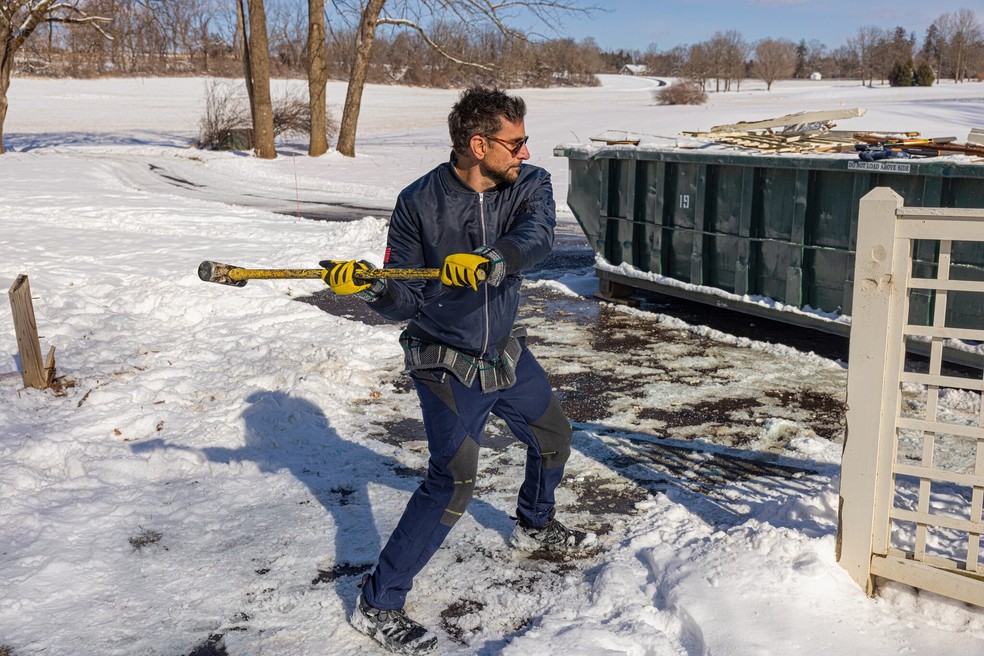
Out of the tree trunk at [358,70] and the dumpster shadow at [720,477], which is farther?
the tree trunk at [358,70]

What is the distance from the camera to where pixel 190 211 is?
1366 cm

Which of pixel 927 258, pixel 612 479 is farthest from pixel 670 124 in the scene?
pixel 612 479

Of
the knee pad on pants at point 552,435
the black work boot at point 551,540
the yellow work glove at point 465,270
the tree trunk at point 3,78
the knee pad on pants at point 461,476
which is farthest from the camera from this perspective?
the tree trunk at point 3,78

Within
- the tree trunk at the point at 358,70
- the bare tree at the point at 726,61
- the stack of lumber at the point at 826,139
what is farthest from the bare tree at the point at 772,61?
the stack of lumber at the point at 826,139

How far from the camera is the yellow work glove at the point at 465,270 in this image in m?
2.94

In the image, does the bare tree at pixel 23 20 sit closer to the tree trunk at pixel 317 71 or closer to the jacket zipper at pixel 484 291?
the tree trunk at pixel 317 71

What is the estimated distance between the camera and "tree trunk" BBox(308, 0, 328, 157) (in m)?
24.4

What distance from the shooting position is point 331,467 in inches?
191

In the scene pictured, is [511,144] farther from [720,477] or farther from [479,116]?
[720,477]

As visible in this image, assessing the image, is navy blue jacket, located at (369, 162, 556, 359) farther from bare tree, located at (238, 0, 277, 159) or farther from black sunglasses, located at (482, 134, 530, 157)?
bare tree, located at (238, 0, 277, 159)

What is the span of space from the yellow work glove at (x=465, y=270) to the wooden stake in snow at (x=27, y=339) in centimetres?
387

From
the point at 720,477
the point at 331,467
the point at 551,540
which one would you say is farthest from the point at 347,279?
the point at 720,477

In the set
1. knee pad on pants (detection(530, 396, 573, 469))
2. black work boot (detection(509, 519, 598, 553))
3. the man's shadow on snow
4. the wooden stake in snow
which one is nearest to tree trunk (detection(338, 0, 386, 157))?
the wooden stake in snow

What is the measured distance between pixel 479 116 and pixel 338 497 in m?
2.13
